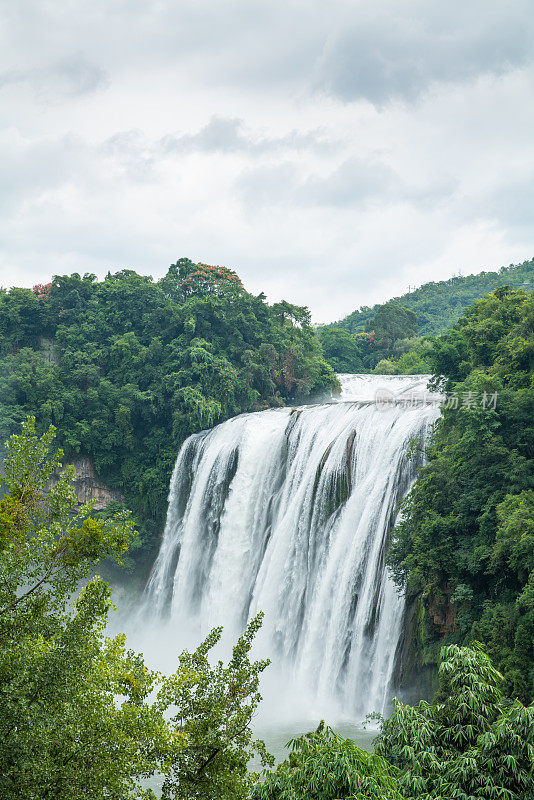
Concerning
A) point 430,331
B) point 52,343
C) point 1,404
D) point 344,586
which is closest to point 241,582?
point 344,586

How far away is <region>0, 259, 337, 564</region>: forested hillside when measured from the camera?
27812mm

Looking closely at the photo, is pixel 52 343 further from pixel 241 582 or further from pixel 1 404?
pixel 241 582

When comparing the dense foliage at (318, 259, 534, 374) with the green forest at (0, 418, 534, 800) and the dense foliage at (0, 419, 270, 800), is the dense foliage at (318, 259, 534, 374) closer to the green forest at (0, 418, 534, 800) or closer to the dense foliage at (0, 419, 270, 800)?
the green forest at (0, 418, 534, 800)

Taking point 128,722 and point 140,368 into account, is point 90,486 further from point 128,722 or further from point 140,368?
point 128,722

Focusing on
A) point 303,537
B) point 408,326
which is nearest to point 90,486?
point 303,537

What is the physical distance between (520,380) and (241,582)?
459 inches

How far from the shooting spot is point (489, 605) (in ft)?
42.5

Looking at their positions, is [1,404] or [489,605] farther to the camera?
[1,404]

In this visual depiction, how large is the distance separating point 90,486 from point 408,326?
1007 inches

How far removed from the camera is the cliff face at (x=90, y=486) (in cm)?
2852

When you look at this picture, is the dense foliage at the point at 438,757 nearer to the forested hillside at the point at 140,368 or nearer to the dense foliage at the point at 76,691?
the dense foliage at the point at 76,691

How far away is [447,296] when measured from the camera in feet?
184

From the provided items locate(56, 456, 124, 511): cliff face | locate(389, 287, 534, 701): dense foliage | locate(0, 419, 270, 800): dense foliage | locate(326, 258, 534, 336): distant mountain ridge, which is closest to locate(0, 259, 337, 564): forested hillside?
locate(56, 456, 124, 511): cliff face

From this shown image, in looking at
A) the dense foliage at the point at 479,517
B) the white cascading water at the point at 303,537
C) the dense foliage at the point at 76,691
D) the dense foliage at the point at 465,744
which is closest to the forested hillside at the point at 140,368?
the white cascading water at the point at 303,537
